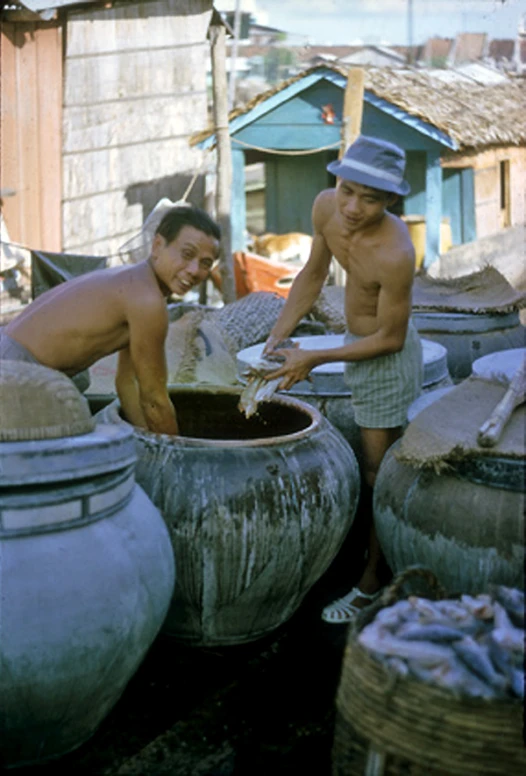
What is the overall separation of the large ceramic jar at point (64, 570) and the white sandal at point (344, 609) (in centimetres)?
122

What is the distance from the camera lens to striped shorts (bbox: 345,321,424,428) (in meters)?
4.49

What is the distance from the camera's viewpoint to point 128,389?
449 cm

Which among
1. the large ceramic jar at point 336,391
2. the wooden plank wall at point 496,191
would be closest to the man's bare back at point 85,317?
the large ceramic jar at point 336,391

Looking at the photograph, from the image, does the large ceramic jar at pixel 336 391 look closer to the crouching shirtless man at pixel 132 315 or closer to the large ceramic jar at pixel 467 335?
the crouching shirtless man at pixel 132 315

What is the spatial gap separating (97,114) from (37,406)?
854 cm

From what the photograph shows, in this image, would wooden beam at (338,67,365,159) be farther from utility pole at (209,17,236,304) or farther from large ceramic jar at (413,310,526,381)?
large ceramic jar at (413,310,526,381)

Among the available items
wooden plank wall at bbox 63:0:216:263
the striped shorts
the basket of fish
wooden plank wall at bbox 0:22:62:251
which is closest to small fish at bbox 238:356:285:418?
the striped shorts

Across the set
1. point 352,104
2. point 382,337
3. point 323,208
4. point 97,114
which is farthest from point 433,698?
point 352,104

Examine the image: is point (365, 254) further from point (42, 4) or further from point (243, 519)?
point (42, 4)

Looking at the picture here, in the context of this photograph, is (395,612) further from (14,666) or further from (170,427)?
(170,427)

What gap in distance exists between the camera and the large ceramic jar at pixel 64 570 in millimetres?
2924

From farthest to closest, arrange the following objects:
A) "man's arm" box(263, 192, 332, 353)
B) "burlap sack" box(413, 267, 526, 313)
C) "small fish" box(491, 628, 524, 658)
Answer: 1. "burlap sack" box(413, 267, 526, 313)
2. "man's arm" box(263, 192, 332, 353)
3. "small fish" box(491, 628, 524, 658)

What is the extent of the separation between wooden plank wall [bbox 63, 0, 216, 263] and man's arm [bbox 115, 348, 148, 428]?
6.50 m

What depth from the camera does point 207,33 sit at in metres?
12.6
